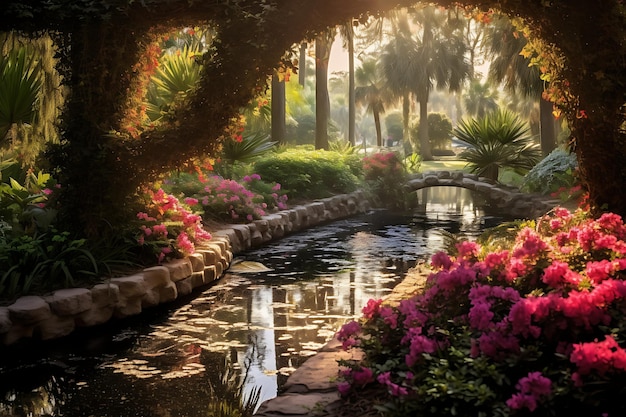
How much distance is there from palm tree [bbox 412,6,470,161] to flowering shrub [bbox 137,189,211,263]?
29.7 metres

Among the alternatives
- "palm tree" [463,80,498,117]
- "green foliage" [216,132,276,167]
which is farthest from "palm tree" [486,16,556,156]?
"palm tree" [463,80,498,117]

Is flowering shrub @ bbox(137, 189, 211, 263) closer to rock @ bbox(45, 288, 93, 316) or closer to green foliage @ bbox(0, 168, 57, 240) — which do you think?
green foliage @ bbox(0, 168, 57, 240)

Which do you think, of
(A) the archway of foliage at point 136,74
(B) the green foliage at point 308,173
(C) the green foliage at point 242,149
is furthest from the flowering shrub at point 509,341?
(B) the green foliage at point 308,173

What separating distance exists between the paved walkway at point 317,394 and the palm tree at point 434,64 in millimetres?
33255

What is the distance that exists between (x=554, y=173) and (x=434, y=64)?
83.5 feet

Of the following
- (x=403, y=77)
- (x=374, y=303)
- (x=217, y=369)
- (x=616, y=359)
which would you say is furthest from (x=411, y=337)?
(x=403, y=77)

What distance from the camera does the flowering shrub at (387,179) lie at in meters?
17.4

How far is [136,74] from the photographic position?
7402 mm

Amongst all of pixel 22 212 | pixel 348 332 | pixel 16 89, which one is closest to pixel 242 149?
pixel 16 89

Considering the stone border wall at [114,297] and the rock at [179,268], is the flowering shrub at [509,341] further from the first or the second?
the rock at [179,268]

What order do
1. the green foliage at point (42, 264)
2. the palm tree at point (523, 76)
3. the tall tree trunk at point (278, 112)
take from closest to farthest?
the green foliage at point (42, 264) → the tall tree trunk at point (278, 112) → the palm tree at point (523, 76)

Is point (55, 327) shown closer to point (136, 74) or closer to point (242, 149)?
point (136, 74)

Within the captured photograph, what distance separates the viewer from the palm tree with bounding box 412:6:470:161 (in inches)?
1468

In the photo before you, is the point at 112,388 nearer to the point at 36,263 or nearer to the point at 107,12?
the point at 36,263
